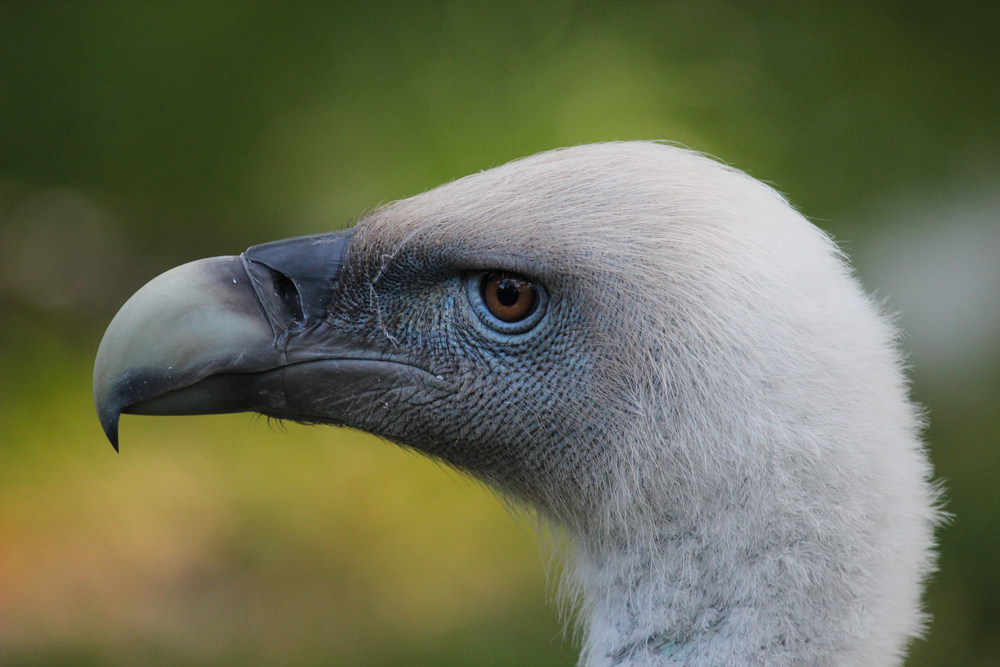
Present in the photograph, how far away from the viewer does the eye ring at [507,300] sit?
172cm

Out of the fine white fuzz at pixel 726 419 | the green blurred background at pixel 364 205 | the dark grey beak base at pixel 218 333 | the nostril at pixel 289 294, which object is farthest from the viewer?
the green blurred background at pixel 364 205

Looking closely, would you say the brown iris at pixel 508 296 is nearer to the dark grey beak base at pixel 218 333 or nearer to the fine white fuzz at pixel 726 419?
the fine white fuzz at pixel 726 419

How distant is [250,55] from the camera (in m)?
5.74

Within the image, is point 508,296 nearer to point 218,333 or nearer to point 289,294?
point 289,294

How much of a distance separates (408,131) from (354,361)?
4071 mm

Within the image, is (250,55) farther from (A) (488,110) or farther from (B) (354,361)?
(B) (354,361)

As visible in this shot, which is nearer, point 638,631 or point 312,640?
point 638,631

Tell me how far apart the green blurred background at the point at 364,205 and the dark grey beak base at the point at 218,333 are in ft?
11.1

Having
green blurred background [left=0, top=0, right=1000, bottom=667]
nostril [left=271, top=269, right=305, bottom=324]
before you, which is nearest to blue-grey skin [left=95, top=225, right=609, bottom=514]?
nostril [left=271, top=269, right=305, bottom=324]

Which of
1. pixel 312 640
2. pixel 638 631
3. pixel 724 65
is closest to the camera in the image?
pixel 638 631

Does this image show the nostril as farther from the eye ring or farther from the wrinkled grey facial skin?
the eye ring

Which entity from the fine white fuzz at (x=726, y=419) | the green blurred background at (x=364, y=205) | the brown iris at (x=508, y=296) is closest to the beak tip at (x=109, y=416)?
the fine white fuzz at (x=726, y=419)

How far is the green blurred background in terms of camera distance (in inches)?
200

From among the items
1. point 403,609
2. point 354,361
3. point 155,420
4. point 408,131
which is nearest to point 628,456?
point 354,361
